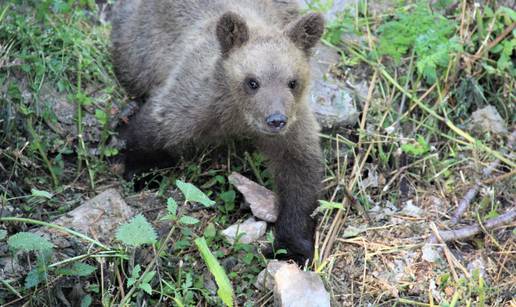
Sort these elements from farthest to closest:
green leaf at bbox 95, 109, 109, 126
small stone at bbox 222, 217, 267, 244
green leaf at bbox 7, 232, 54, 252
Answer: green leaf at bbox 95, 109, 109, 126, small stone at bbox 222, 217, 267, 244, green leaf at bbox 7, 232, 54, 252

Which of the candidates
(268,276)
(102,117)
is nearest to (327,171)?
(268,276)

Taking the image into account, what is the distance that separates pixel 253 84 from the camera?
5.15 metres

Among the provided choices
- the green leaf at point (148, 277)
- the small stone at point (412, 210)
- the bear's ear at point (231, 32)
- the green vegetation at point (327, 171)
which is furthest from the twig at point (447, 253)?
the green leaf at point (148, 277)

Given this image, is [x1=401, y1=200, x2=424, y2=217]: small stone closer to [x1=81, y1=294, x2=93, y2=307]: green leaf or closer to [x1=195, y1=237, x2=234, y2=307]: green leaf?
[x1=195, y1=237, x2=234, y2=307]: green leaf

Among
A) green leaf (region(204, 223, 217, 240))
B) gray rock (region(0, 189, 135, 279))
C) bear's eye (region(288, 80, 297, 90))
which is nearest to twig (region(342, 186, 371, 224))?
bear's eye (region(288, 80, 297, 90))

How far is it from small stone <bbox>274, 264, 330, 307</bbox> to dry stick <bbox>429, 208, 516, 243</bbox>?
128cm

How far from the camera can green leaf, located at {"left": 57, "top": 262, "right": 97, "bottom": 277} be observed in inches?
167

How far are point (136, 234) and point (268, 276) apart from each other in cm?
111

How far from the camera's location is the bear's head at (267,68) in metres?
5.01

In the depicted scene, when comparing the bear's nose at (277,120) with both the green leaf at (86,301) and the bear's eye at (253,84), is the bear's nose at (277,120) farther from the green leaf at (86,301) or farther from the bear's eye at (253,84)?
the green leaf at (86,301)

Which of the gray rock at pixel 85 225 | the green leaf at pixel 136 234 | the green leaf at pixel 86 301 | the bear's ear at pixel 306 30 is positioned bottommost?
the green leaf at pixel 86 301

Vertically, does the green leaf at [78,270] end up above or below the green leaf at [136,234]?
below

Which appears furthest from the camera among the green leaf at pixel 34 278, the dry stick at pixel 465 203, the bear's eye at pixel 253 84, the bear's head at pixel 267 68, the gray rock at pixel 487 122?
the gray rock at pixel 487 122

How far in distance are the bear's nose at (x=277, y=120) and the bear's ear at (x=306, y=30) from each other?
2.53ft
